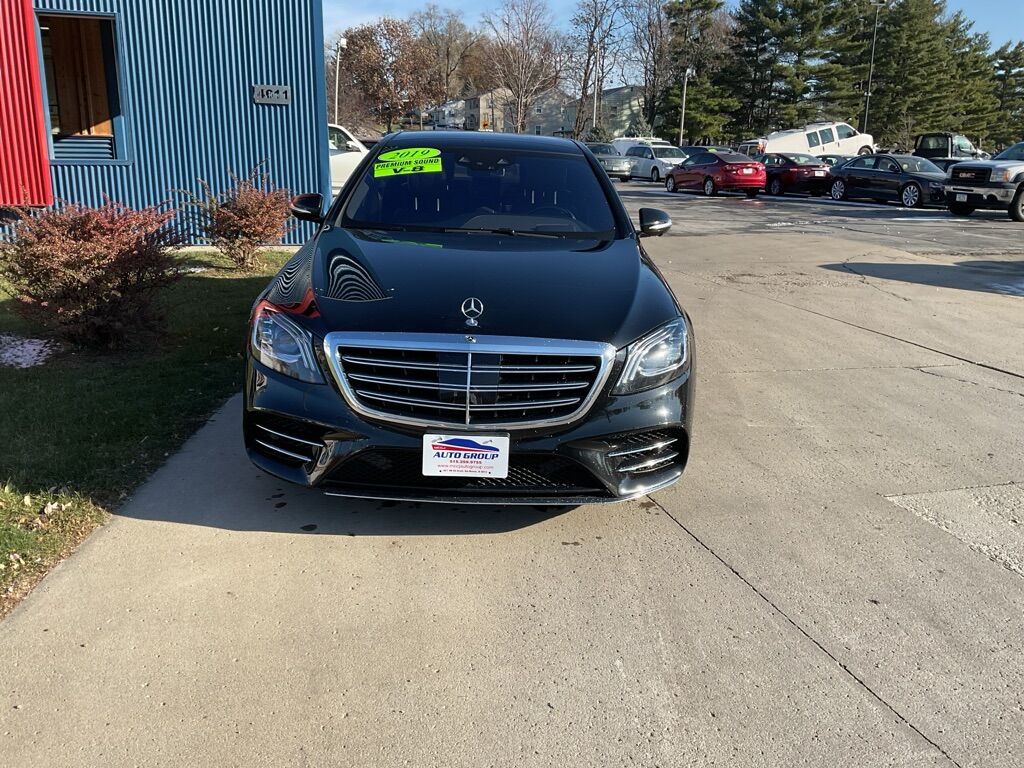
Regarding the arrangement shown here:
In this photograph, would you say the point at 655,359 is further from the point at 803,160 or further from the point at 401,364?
the point at 803,160

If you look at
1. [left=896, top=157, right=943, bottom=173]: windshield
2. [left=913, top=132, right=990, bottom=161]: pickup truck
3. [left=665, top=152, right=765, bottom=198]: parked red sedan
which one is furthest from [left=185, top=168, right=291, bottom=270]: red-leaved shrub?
[left=913, top=132, right=990, bottom=161]: pickup truck

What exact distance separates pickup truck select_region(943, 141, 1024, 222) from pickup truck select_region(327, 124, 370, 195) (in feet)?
48.1

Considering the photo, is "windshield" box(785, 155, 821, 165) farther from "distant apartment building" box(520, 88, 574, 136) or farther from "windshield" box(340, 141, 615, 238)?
"distant apartment building" box(520, 88, 574, 136)

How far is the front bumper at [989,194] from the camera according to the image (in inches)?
776

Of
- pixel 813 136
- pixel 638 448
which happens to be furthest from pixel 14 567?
pixel 813 136

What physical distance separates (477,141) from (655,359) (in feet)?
8.11

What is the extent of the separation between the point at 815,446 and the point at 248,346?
10.7 feet

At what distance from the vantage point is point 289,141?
12.0 m

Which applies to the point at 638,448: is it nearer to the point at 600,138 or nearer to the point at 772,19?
the point at 600,138

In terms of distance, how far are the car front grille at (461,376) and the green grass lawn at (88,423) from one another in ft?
4.65

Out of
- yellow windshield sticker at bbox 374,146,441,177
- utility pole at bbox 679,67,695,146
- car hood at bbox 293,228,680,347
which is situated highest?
utility pole at bbox 679,67,695,146

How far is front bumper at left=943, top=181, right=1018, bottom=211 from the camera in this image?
19.7m

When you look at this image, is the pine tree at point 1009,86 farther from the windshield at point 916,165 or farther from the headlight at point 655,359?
the headlight at point 655,359

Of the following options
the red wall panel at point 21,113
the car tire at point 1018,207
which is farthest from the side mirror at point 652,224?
the car tire at point 1018,207
